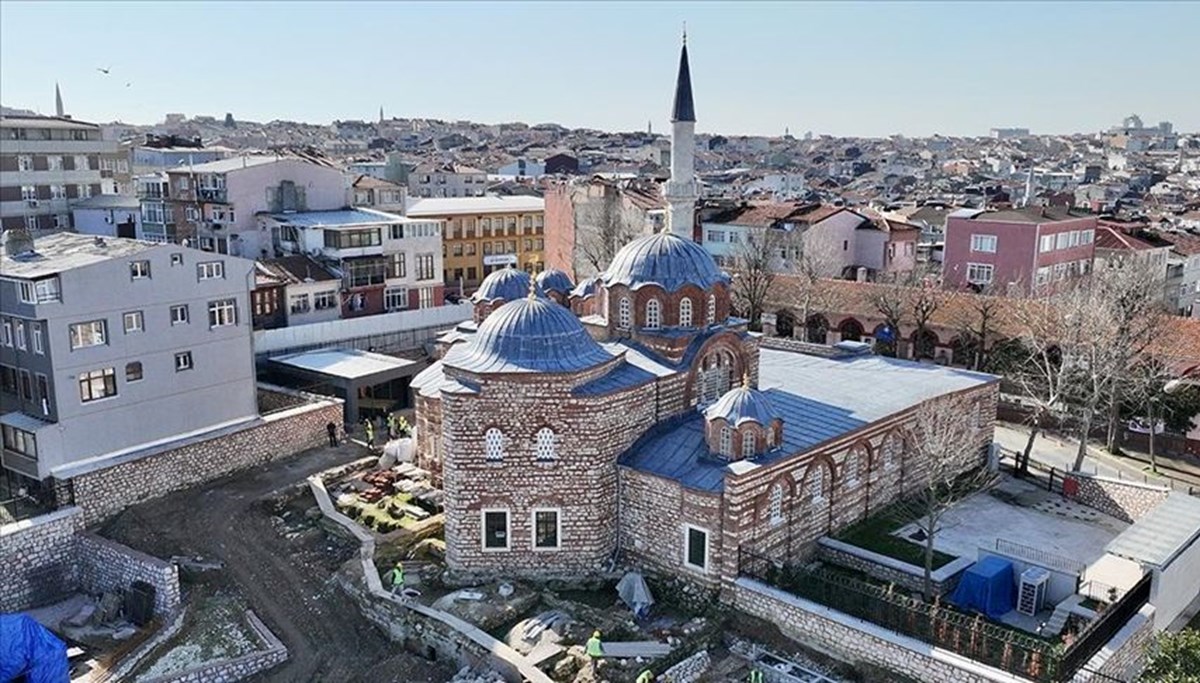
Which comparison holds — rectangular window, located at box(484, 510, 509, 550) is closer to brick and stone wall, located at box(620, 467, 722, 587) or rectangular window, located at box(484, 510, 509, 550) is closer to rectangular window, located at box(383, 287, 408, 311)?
brick and stone wall, located at box(620, 467, 722, 587)

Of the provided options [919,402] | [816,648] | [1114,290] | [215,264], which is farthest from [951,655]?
[215,264]

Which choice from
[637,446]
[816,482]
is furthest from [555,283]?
[816,482]

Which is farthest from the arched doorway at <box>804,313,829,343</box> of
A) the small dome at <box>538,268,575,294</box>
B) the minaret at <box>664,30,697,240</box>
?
the small dome at <box>538,268,575,294</box>

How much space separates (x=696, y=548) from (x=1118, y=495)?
Answer: 14756 mm

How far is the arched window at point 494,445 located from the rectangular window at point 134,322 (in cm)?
1501

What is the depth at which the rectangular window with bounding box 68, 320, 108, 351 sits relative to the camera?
2936 cm

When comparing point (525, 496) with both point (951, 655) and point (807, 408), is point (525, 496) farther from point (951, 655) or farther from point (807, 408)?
point (951, 655)

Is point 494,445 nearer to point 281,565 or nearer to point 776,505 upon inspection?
point 776,505

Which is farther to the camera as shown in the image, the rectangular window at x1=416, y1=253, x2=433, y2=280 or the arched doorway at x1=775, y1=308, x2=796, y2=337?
the rectangular window at x1=416, y1=253, x2=433, y2=280

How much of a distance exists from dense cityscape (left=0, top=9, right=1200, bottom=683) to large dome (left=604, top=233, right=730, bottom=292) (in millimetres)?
93

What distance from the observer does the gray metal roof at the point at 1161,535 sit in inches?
843

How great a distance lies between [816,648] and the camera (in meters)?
20.8

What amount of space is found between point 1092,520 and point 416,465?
21006 millimetres

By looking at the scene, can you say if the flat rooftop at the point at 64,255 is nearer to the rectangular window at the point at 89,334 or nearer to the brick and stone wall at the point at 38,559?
the rectangular window at the point at 89,334
